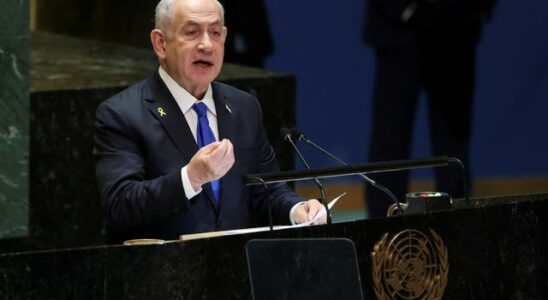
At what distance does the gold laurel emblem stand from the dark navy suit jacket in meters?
0.55

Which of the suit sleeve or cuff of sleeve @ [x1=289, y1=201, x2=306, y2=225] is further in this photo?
cuff of sleeve @ [x1=289, y1=201, x2=306, y2=225]

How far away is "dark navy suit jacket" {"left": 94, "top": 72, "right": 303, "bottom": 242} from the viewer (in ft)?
12.5

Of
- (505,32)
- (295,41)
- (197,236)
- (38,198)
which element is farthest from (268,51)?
(197,236)

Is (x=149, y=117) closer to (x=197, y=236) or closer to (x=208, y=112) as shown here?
(x=208, y=112)

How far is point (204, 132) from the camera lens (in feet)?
13.3

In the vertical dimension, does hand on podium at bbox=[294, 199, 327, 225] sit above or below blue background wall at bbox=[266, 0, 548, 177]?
below

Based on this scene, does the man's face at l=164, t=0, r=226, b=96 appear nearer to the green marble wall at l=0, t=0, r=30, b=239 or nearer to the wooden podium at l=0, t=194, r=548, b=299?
the wooden podium at l=0, t=194, r=548, b=299

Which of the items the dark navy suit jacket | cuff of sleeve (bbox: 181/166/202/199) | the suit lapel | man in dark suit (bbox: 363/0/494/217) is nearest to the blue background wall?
man in dark suit (bbox: 363/0/494/217)

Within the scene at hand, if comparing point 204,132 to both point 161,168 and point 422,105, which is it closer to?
point 161,168

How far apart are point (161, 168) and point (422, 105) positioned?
393 cm

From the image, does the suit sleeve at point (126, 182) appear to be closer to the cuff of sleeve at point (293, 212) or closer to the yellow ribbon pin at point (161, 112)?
the yellow ribbon pin at point (161, 112)

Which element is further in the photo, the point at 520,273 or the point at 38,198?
the point at 38,198

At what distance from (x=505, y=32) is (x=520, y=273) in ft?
13.1

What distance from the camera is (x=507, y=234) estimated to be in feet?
12.4
